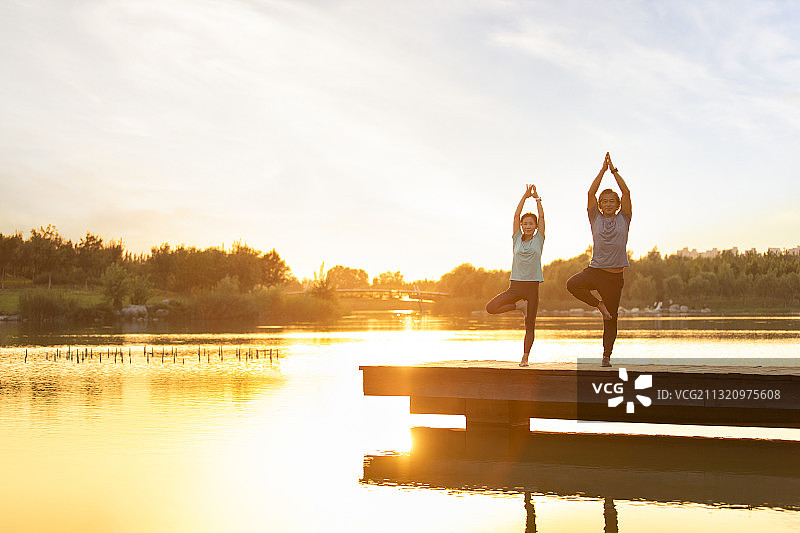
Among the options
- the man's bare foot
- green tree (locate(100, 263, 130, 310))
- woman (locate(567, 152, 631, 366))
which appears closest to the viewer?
woman (locate(567, 152, 631, 366))

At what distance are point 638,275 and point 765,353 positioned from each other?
470 ft

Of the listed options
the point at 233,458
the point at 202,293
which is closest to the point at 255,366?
the point at 233,458

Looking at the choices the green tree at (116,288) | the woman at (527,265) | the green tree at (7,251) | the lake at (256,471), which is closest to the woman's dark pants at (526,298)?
the woman at (527,265)

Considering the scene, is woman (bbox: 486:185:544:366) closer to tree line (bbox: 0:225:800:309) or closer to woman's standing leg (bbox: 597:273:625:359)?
woman's standing leg (bbox: 597:273:625:359)

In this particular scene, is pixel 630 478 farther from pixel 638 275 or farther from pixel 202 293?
pixel 638 275

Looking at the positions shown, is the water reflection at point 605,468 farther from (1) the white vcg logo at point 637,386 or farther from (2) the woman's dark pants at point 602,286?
(2) the woman's dark pants at point 602,286

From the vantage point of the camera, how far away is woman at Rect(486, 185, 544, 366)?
1775cm

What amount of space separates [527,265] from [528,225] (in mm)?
850

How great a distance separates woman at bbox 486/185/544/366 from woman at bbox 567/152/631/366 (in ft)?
2.85

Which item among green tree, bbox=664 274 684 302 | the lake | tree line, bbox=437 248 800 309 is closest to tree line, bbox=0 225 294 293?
tree line, bbox=437 248 800 309

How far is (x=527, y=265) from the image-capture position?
17750 mm

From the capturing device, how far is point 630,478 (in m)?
15.2

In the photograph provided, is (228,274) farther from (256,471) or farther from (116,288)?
(256,471)

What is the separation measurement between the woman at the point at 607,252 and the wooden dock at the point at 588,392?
0.92 m
